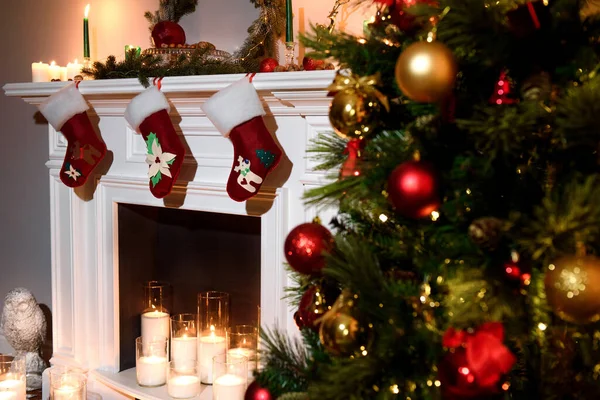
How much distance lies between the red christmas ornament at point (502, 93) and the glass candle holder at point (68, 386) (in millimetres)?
1605

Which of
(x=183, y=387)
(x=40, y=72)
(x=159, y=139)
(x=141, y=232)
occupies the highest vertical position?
(x=40, y=72)

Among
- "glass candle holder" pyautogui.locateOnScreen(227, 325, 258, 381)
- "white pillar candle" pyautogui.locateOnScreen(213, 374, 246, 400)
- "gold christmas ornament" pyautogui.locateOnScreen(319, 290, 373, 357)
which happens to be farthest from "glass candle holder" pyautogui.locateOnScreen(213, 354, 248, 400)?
"gold christmas ornament" pyautogui.locateOnScreen(319, 290, 373, 357)

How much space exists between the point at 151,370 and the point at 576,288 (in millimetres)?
1677

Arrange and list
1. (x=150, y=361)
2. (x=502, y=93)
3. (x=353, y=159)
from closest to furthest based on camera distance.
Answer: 1. (x=502, y=93)
2. (x=353, y=159)
3. (x=150, y=361)

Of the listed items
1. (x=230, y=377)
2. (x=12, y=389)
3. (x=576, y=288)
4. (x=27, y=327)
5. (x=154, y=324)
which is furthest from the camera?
(x=27, y=327)

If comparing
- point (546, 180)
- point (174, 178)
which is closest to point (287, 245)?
point (546, 180)

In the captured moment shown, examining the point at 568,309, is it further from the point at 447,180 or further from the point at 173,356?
the point at 173,356

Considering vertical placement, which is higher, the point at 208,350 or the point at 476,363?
the point at 476,363

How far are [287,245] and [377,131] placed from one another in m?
0.23

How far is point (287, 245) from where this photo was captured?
1.03 meters

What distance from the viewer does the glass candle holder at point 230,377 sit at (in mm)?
1854

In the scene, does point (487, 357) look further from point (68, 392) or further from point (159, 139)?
point (68, 392)

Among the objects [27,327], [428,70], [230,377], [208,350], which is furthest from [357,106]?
[27,327]

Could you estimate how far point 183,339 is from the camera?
2145 millimetres
